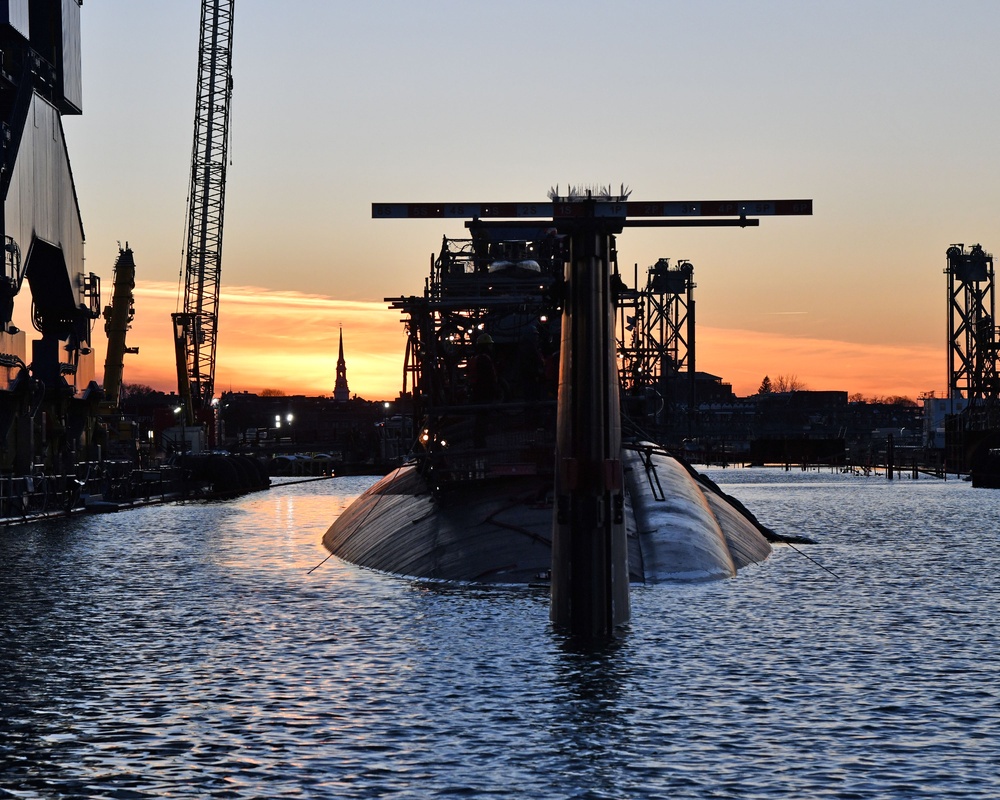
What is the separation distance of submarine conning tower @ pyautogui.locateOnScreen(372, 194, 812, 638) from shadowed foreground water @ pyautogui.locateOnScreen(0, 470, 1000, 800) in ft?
4.95

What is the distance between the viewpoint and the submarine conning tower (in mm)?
26625

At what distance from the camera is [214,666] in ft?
90.3

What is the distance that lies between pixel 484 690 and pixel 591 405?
6.18 meters

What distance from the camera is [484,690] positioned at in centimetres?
2456

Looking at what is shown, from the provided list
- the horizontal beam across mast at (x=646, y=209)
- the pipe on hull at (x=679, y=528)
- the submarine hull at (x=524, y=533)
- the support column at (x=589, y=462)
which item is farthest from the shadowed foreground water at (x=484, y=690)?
the horizontal beam across mast at (x=646, y=209)

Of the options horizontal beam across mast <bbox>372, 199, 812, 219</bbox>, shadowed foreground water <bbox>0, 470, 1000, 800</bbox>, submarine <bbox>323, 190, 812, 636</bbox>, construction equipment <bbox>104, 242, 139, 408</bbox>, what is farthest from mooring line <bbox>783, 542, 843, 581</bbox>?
construction equipment <bbox>104, 242, 139, 408</bbox>

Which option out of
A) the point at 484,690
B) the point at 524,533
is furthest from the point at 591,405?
the point at 524,533

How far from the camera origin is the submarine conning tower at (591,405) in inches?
1048

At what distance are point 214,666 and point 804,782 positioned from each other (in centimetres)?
1354

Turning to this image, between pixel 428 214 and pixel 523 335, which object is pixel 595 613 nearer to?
pixel 428 214

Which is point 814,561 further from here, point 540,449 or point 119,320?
point 119,320

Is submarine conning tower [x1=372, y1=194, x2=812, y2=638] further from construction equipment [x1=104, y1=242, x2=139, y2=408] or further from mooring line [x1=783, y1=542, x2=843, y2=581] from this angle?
construction equipment [x1=104, y1=242, x2=139, y2=408]

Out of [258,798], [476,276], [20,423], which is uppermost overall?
[476,276]

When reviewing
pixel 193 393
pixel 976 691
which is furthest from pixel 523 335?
pixel 193 393
